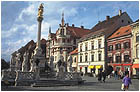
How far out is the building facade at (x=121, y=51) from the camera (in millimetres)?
36869

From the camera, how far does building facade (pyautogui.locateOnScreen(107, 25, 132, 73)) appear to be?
36869 millimetres

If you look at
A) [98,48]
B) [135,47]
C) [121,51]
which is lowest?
[121,51]

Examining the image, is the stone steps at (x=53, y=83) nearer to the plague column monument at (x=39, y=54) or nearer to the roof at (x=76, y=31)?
the plague column monument at (x=39, y=54)

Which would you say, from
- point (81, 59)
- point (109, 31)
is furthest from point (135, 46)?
point (81, 59)

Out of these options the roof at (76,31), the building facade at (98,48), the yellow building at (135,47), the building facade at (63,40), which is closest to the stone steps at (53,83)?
the yellow building at (135,47)

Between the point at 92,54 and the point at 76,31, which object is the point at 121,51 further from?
the point at 76,31

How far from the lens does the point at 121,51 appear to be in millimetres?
38594

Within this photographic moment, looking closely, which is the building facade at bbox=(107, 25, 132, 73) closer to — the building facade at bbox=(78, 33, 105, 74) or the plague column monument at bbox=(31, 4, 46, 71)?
the building facade at bbox=(78, 33, 105, 74)

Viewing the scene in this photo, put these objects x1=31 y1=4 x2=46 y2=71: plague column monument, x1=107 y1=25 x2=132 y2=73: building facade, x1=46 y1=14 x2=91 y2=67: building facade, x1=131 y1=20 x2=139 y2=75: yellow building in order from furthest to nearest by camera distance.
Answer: x1=46 y1=14 x2=91 y2=67: building facade → x1=107 y1=25 x2=132 y2=73: building facade → x1=131 y1=20 x2=139 y2=75: yellow building → x1=31 y1=4 x2=46 y2=71: plague column monument

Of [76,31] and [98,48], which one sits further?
[76,31]

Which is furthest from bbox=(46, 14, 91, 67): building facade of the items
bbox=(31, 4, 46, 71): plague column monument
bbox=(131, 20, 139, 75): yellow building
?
bbox=(31, 4, 46, 71): plague column monument

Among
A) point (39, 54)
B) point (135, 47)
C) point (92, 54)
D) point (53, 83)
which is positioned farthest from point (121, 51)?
point (53, 83)

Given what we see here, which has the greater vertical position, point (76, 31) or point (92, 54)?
point (76, 31)

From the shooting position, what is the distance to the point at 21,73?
18734mm
